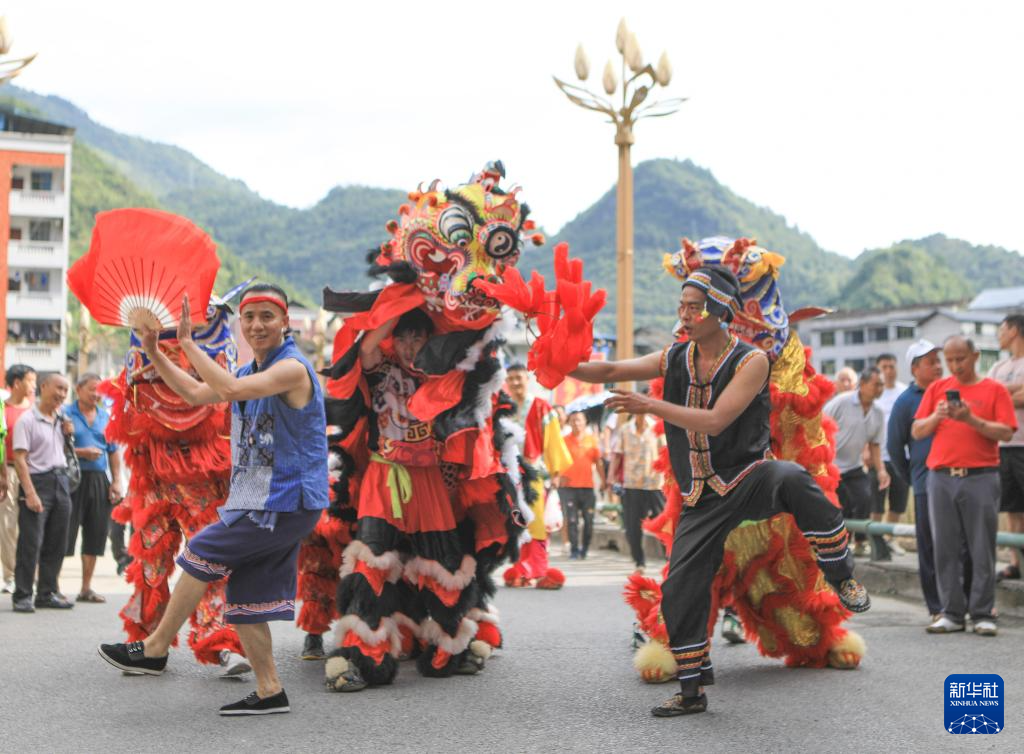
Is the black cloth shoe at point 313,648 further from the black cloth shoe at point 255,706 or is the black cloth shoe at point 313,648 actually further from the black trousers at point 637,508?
the black trousers at point 637,508

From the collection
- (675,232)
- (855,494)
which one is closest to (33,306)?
(855,494)

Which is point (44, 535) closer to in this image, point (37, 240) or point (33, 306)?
point (33, 306)

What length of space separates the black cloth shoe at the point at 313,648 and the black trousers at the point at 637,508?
5.46 metres

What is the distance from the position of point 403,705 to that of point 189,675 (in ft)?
4.57

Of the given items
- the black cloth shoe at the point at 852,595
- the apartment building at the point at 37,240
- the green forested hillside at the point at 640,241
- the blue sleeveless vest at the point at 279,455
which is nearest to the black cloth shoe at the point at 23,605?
the blue sleeveless vest at the point at 279,455

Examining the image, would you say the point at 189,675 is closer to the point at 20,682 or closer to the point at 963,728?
the point at 20,682

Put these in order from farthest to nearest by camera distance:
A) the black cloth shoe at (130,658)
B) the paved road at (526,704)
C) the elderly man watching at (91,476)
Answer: the elderly man watching at (91,476) → the black cloth shoe at (130,658) → the paved road at (526,704)

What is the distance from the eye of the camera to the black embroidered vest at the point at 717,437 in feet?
17.5

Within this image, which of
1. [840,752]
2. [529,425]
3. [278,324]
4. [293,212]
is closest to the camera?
[840,752]

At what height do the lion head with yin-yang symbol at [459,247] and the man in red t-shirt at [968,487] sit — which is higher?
the lion head with yin-yang symbol at [459,247]

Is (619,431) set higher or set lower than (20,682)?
higher

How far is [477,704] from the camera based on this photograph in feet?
17.7

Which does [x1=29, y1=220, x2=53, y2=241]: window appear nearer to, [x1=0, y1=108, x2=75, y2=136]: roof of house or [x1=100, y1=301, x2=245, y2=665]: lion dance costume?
[x1=0, y1=108, x2=75, y2=136]: roof of house

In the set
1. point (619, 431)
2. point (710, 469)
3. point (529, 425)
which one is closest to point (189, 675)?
point (710, 469)
